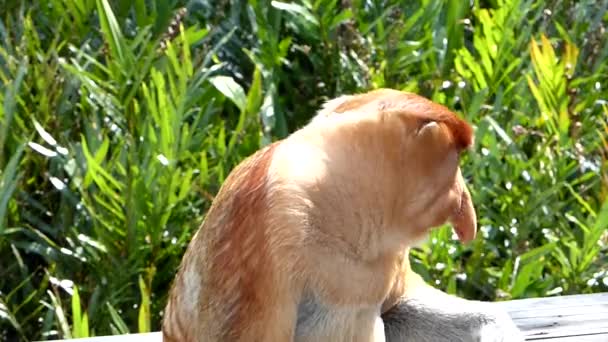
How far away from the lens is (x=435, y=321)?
6.64ft

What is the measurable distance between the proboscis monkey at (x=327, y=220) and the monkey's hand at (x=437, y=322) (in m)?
0.28

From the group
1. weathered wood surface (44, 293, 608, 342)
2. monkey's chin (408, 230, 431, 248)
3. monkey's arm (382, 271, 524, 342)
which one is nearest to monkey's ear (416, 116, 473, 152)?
monkey's chin (408, 230, 431, 248)

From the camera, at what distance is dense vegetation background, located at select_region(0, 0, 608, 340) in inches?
119

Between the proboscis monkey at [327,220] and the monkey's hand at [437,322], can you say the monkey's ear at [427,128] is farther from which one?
the monkey's hand at [437,322]

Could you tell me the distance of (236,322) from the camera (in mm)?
1653

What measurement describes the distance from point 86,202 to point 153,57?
460 mm

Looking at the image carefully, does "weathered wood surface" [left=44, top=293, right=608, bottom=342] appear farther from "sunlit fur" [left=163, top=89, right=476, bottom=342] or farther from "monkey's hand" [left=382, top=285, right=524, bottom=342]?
"sunlit fur" [left=163, top=89, right=476, bottom=342]

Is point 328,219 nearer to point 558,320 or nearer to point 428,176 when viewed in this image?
point 428,176

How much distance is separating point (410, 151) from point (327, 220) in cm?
14

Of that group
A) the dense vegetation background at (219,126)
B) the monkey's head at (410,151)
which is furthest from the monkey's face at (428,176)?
the dense vegetation background at (219,126)

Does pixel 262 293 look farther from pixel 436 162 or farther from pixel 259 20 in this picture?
pixel 259 20

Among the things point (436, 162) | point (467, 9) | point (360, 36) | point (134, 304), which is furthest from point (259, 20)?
point (436, 162)

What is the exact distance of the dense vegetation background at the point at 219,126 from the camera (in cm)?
302

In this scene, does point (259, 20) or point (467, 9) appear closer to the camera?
point (259, 20)
